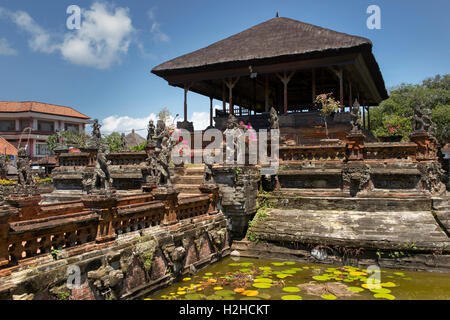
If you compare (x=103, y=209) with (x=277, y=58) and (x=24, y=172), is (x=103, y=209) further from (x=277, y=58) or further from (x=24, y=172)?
(x=277, y=58)

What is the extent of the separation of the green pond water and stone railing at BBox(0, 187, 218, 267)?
63.7 inches

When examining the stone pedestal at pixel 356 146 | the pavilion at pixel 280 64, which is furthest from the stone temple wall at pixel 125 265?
the pavilion at pixel 280 64

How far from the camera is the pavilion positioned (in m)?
17.1

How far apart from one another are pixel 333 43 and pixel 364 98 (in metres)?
11.6

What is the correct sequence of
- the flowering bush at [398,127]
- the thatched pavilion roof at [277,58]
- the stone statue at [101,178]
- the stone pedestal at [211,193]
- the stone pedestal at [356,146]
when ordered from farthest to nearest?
the flowering bush at [398,127] < the thatched pavilion roof at [277,58] < the stone pedestal at [356,146] < the stone pedestal at [211,193] < the stone statue at [101,178]

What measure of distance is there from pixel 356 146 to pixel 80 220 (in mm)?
8590

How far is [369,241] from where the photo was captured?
908 centimetres

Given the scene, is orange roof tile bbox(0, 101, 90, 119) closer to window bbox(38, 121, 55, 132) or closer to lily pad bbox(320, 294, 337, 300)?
window bbox(38, 121, 55, 132)

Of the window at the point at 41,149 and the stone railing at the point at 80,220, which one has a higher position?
the window at the point at 41,149

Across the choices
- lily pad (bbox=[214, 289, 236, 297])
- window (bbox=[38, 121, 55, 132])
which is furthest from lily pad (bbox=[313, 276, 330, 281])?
window (bbox=[38, 121, 55, 132])

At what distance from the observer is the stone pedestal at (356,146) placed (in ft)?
36.9

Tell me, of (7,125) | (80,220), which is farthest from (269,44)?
(7,125)

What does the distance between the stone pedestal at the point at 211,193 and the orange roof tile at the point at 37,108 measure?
4393 centimetres

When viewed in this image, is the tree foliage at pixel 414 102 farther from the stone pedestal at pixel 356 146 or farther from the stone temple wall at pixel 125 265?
the stone temple wall at pixel 125 265
